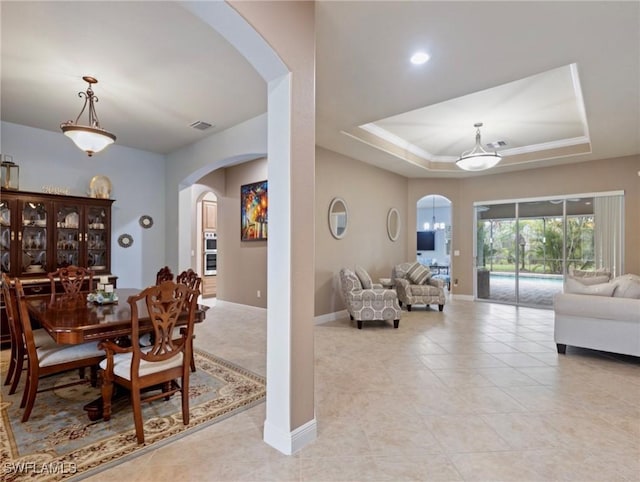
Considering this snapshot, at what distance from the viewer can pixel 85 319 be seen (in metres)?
2.39

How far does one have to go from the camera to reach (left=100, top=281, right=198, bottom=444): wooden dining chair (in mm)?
2115

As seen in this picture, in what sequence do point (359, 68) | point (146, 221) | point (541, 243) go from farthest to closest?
point (541, 243)
point (146, 221)
point (359, 68)

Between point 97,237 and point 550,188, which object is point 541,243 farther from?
point 97,237

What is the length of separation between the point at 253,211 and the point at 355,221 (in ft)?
6.46


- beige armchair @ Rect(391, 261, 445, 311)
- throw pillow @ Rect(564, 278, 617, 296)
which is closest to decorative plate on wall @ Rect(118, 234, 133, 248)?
beige armchair @ Rect(391, 261, 445, 311)

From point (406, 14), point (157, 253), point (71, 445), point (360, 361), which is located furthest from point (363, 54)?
point (157, 253)

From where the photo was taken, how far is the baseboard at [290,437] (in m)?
2.04

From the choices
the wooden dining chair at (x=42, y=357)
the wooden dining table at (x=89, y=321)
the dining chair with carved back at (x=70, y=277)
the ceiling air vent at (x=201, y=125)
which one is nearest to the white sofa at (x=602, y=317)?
the wooden dining table at (x=89, y=321)

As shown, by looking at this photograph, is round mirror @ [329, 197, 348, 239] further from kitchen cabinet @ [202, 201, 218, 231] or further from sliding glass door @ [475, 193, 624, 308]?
sliding glass door @ [475, 193, 624, 308]

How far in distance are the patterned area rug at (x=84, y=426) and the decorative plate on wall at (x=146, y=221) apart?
2.93 meters

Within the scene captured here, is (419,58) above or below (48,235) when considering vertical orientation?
above

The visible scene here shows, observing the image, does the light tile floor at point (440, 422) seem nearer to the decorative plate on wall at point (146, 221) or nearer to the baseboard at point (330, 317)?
the baseboard at point (330, 317)

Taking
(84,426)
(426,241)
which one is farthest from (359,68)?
(426,241)

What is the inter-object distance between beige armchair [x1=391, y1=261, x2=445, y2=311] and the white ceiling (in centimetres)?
286
